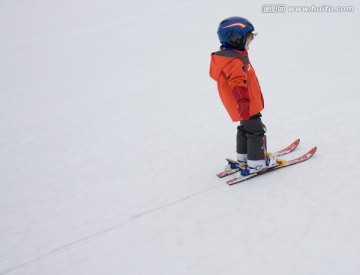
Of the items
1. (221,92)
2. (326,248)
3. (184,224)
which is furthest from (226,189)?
(326,248)

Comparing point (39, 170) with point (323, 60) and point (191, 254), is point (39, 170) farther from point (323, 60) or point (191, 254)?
point (323, 60)

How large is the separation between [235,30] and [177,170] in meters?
1.98

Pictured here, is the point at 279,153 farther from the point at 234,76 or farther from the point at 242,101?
the point at 234,76

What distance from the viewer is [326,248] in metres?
2.68

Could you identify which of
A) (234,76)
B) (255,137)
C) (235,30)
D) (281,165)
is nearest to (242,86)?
(234,76)

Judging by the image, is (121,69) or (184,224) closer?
(184,224)

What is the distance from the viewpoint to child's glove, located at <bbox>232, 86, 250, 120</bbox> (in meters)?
3.47

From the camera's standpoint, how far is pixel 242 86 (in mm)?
3479

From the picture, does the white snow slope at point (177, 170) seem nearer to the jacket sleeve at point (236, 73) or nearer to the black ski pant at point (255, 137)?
the black ski pant at point (255, 137)

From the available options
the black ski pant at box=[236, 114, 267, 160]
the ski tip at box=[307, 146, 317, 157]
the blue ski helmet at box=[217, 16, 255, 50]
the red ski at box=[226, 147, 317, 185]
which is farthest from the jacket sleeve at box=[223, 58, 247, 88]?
the ski tip at box=[307, 146, 317, 157]

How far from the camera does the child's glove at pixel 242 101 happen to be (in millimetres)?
3471

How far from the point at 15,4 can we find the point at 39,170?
1120 inches

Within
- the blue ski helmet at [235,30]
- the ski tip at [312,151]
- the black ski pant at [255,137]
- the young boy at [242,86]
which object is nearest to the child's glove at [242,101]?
the young boy at [242,86]

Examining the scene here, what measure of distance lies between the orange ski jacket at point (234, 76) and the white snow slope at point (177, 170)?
2.89 ft
